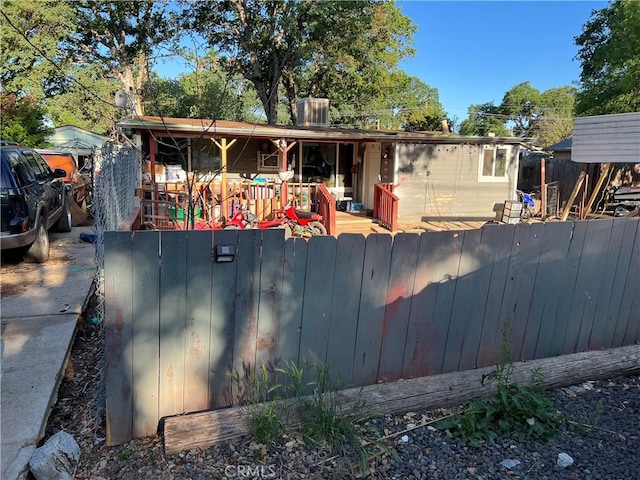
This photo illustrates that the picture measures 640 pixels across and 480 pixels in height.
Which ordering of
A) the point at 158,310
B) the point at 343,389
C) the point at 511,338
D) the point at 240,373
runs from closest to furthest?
the point at 158,310
the point at 240,373
the point at 343,389
the point at 511,338

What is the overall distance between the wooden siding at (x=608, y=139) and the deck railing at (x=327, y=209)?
16.2ft

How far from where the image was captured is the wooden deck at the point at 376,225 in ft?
37.3

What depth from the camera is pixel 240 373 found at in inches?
106

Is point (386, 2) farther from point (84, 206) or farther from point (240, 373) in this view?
point (240, 373)

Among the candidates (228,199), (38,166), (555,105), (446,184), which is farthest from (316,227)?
(555,105)

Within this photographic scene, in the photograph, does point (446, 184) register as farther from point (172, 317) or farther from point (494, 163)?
point (172, 317)

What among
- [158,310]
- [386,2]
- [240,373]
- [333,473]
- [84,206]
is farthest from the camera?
[386,2]

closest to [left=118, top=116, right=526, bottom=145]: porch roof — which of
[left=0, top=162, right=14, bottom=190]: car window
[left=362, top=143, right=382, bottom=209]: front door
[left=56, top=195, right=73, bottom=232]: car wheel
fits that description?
[left=362, top=143, right=382, bottom=209]: front door

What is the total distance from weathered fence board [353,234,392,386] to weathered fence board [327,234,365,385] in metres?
0.04

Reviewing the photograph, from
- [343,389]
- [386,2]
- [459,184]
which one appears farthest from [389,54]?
[343,389]

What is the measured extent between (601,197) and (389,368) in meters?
18.1

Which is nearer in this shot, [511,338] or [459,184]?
[511,338]

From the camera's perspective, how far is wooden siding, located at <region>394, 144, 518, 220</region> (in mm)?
13328

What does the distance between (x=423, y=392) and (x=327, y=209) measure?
780cm
